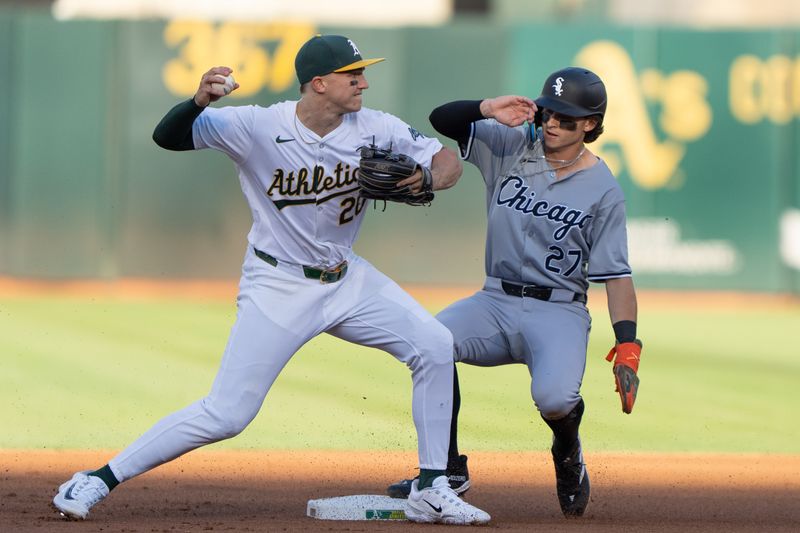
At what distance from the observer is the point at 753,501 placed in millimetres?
6344

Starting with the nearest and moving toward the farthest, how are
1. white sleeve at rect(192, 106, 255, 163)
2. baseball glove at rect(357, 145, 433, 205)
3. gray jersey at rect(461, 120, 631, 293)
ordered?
baseball glove at rect(357, 145, 433, 205), white sleeve at rect(192, 106, 255, 163), gray jersey at rect(461, 120, 631, 293)

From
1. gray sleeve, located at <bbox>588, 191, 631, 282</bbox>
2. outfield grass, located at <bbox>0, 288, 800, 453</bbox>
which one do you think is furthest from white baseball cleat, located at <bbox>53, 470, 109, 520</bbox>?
outfield grass, located at <bbox>0, 288, 800, 453</bbox>

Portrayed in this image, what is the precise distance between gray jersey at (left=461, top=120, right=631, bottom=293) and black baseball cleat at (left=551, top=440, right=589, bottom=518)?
2.31ft

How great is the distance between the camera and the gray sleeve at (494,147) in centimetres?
591

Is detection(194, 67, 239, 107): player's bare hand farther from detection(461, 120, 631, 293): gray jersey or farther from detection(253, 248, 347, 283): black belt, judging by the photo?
detection(461, 120, 631, 293): gray jersey

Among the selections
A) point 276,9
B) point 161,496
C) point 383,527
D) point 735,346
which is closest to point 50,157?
point 276,9

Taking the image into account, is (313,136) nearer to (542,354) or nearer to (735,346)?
(542,354)

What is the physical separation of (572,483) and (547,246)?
3.25ft

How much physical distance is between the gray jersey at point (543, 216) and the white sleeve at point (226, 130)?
3.46ft

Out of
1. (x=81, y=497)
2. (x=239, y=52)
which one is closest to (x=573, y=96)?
(x=81, y=497)

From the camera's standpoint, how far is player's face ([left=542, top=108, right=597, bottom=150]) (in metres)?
5.77

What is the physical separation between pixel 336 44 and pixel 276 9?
Result: 45.9ft

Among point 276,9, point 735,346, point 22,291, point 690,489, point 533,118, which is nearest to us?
point 533,118

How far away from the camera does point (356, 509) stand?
5477 mm
